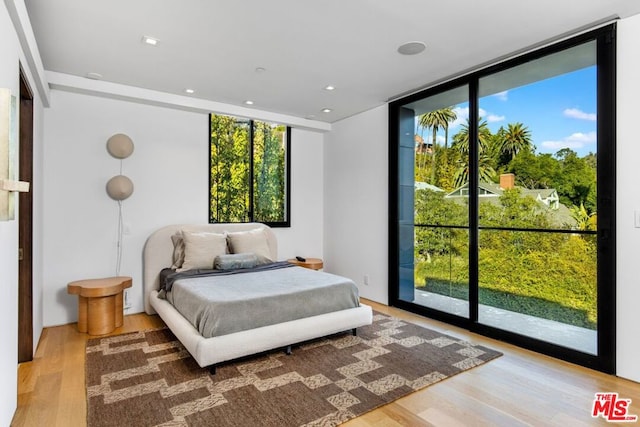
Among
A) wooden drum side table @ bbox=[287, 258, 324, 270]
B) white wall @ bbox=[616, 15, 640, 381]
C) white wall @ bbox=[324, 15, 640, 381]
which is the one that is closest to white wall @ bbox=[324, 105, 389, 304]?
white wall @ bbox=[324, 15, 640, 381]

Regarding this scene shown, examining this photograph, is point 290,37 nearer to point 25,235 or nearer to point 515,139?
point 515,139

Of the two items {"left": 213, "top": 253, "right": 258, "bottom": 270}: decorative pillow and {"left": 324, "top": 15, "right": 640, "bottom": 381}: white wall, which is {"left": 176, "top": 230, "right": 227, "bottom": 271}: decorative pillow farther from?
{"left": 324, "top": 15, "right": 640, "bottom": 381}: white wall

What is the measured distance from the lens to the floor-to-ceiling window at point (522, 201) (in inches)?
113

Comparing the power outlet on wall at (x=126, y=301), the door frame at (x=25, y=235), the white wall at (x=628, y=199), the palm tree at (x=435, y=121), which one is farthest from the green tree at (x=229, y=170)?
the white wall at (x=628, y=199)

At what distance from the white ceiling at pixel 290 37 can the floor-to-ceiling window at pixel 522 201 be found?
347 millimetres

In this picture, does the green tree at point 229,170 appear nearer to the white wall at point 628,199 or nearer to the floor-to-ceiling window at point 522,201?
the floor-to-ceiling window at point 522,201

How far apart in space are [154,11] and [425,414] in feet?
10.9

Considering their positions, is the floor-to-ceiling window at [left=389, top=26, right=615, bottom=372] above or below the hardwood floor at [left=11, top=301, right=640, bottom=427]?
above

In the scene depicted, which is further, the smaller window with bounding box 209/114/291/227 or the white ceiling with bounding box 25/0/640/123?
the smaller window with bounding box 209/114/291/227

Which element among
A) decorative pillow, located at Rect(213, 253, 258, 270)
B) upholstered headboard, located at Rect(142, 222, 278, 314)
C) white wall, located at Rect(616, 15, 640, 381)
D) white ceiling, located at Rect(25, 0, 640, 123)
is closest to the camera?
white ceiling, located at Rect(25, 0, 640, 123)

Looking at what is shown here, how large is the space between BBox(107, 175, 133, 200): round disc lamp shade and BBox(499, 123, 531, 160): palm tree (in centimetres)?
412

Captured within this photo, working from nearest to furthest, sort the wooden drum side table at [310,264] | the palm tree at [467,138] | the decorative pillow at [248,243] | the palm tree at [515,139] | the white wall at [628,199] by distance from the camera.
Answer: the white wall at [628,199], the palm tree at [515,139], the palm tree at [467,138], the decorative pillow at [248,243], the wooden drum side table at [310,264]

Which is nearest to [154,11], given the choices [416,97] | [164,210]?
[164,210]

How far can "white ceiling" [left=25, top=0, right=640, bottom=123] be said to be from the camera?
2.55 meters
